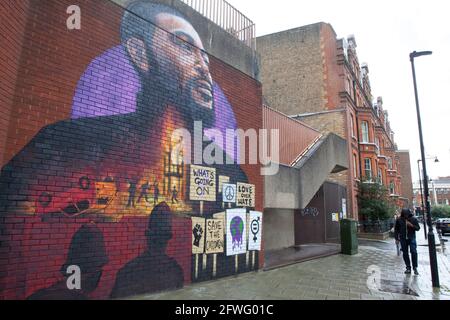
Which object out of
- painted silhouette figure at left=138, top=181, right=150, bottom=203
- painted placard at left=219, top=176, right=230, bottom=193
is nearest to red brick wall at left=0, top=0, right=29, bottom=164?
painted silhouette figure at left=138, top=181, right=150, bottom=203

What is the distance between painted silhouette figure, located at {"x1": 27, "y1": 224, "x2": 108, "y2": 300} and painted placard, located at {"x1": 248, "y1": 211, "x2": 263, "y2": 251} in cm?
424

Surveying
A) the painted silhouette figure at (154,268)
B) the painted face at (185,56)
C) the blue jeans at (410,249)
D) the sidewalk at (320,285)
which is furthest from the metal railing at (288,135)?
the painted silhouette figure at (154,268)

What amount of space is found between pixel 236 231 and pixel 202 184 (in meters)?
1.71

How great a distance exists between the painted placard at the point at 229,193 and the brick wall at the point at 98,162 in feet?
1.12

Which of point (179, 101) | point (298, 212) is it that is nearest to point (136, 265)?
point (179, 101)

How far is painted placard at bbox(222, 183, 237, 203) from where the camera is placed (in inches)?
314

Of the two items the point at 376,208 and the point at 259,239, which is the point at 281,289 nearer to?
the point at 259,239

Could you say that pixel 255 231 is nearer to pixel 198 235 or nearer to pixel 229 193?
pixel 229 193

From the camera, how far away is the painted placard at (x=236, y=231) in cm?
794

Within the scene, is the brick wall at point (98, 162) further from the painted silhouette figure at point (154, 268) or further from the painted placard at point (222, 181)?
the painted placard at point (222, 181)

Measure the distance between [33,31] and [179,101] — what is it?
3.07 metres

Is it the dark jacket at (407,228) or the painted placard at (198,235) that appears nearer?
the painted placard at (198,235)

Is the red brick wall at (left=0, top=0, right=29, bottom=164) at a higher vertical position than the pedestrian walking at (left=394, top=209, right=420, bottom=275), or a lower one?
higher

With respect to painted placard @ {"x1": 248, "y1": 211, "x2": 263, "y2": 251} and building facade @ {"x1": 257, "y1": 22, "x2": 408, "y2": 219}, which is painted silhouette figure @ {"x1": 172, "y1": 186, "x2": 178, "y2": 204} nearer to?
painted placard @ {"x1": 248, "y1": 211, "x2": 263, "y2": 251}
